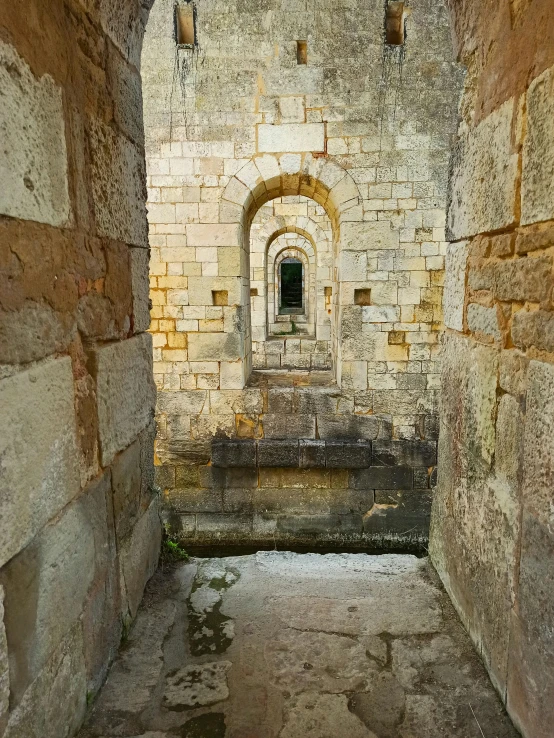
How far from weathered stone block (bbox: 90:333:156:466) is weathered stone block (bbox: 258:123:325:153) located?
146 inches

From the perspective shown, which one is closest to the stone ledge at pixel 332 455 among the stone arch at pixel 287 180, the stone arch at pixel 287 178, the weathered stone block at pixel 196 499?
the weathered stone block at pixel 196 499

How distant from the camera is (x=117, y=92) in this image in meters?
1.84

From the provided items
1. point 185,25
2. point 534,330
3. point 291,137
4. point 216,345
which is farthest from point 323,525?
point 185,25

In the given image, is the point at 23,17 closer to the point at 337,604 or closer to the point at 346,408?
the point at 337,604

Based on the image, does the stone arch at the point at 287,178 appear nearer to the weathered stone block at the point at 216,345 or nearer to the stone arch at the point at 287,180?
the stone arch at the point at 287,180

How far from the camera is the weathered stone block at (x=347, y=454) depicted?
18.2ft

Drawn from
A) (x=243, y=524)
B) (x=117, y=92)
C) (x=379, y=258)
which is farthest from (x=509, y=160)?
(x=243, y=524)

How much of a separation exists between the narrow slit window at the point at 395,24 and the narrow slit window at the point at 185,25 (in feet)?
6.57

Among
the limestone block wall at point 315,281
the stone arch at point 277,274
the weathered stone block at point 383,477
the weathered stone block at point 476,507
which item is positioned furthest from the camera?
the stone arch at point 277,274

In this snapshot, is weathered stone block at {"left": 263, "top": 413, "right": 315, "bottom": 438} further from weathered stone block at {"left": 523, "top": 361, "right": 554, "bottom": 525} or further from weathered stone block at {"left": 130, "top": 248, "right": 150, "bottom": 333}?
weathered stone block at {"left": 523, "top": 361, "right": 554, "bottom": 525}

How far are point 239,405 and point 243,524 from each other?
1445 mm

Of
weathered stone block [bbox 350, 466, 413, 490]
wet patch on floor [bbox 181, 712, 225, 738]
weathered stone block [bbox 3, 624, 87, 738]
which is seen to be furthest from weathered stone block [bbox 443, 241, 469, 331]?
weathered stone block [bbox 350, 466, 413, 490]

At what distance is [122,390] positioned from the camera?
1.89 m

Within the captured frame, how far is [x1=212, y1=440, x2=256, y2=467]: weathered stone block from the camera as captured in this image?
561 cm
